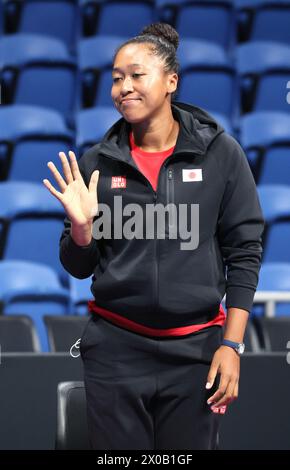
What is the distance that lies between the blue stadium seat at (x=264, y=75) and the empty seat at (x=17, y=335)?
9.67ft

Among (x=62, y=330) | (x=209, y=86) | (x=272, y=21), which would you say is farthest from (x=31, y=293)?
(x=272, y=21)

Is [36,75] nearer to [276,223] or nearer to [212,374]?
[276,223]

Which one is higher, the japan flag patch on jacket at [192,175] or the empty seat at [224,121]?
the empty seat at [224,121]

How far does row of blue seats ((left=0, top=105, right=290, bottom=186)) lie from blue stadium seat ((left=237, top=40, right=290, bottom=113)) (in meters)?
0.30

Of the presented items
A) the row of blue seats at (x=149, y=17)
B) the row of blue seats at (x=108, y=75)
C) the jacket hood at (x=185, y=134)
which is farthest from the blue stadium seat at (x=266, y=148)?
the jacket hood at (x=185, y=134)

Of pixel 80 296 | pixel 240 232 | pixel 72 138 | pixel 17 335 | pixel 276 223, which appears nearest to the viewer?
pixel 240 232

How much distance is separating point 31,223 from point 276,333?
1.38 m

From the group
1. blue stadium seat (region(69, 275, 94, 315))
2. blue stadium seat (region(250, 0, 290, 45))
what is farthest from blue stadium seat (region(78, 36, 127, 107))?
blue stadium seat (region(69, 275, 94, 315))

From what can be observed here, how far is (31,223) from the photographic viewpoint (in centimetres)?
430

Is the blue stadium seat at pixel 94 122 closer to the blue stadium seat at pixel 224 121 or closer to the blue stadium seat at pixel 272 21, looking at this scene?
the blue stadium seat at pixel 224 121

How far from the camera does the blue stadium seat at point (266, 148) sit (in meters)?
5.00

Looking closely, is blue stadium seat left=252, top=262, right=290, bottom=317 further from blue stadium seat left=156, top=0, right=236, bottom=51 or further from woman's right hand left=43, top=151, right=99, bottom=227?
blue stadium seat left=156, top=0, right=236, bottom=51

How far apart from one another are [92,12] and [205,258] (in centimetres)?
A: 470

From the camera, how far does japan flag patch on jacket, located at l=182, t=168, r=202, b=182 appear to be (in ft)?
6.29
